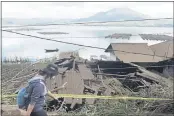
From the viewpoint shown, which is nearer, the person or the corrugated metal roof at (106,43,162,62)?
the person

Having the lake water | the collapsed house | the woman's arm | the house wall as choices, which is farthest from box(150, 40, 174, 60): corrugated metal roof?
the woman's arm

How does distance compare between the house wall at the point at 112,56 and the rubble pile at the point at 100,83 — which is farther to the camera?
the house wall at the point at 112,56

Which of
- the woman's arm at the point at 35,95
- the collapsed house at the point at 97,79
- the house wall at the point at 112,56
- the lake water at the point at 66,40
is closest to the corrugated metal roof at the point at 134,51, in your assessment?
the house wall at the point at 112,56

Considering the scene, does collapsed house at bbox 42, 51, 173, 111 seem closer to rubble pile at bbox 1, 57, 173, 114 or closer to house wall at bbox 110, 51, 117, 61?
rubble pile at bbox 1, 57, 173, 114

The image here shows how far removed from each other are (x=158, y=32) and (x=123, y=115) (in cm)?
1741

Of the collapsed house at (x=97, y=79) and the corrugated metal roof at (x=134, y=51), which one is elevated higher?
the corrugated metal roof at (x=134, y=51)

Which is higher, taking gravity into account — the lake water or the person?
the lake water

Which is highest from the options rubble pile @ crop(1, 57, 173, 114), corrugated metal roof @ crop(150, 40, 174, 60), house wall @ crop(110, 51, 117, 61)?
corrugated metal roof @ crop(150, 40, 174, 60)

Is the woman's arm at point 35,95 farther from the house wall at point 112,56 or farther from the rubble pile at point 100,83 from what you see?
the house wall at point 112,56

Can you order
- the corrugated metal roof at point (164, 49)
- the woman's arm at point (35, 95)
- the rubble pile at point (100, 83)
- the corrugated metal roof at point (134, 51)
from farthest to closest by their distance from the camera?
1. the corrugated metal roof at point (164, 49)
2. the corrugated metal roof at point (134, 51)
3. the rubble pile at point (100, 83)
4. the woman's arm at point (35, 95)

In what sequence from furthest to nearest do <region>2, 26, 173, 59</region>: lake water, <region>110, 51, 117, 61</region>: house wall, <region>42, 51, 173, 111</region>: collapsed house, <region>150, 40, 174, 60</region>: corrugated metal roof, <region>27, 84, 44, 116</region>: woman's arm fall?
<region>2, 26, 173, 59</region>: lake water, <region>150, 40, 174, 60</region>: corrugated metal roof, <region>110, 51, 117, 61</region>: house wall, <region>42, 51, 173, 111</region>: collapsed house, <region>27, 84, 44, 116</region>: woman's arm

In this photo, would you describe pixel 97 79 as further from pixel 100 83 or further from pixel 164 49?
pixel 164 49

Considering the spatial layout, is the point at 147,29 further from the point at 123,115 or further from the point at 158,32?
Answer: the point at 123,115

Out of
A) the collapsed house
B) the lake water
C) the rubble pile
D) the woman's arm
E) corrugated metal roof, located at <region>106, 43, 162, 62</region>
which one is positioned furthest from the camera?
the lake water
